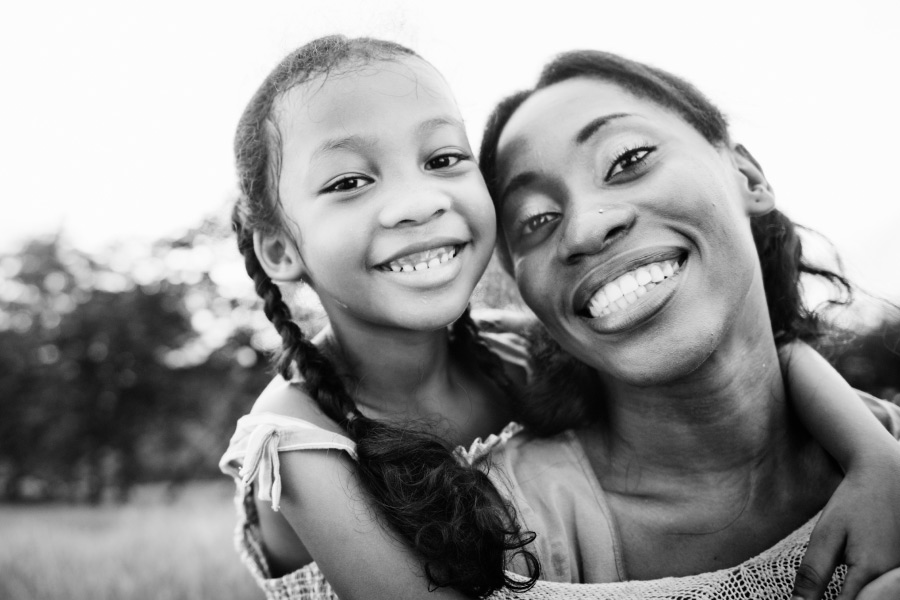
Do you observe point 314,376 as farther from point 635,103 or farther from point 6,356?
point 6,356

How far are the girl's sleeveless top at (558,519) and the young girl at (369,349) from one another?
0.5 inches

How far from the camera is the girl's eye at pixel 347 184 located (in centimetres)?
212

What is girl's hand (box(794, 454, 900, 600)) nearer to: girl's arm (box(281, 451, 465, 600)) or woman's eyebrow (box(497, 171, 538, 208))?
girl's arm (box(281, 451, 465, 600))

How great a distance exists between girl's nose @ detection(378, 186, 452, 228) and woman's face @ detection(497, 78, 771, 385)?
27cm

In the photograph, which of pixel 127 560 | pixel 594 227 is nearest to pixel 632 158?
pixel 594 227

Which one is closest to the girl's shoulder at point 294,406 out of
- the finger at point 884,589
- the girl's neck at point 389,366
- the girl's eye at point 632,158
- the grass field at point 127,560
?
the girl's neck at point 389,366

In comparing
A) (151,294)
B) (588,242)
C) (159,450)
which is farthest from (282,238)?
(159,450)

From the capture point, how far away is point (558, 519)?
81.8 inches

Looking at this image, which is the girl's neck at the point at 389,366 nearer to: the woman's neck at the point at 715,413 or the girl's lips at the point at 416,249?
the girl's lips at the point at 416,249

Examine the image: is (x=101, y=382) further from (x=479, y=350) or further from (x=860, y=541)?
(x=860, y=541)

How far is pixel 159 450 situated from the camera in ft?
34.0

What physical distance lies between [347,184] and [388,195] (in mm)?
145

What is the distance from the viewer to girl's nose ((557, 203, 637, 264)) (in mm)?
1952

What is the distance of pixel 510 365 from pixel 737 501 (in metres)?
1.00
